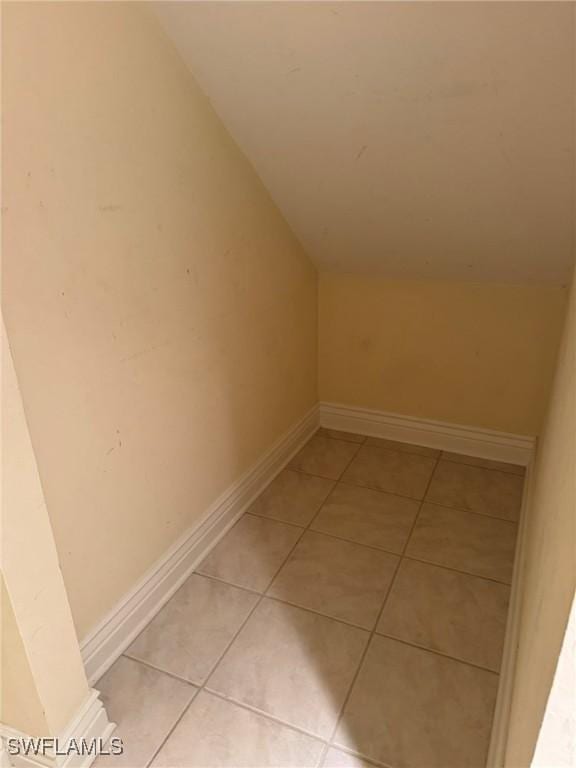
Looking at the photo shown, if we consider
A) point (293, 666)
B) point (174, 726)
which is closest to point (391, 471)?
point (293, 666)

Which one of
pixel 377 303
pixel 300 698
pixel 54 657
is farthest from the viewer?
pixel 377 303

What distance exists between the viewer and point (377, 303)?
2.23 meters

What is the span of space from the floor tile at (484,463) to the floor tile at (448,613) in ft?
2.36

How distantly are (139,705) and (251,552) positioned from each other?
578 mm

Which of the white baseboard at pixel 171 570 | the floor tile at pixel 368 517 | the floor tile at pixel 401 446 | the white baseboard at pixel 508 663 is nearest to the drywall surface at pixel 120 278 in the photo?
the white baseboard at pixel 171 570

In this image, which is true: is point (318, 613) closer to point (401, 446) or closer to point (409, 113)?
point (401, 446)

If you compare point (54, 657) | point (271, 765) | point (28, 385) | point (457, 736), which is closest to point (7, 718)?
point (54, 657)

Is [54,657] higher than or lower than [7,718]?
higher

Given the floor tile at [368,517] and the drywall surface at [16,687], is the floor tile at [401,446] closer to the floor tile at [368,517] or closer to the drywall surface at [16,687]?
the floor tile at [368,517]

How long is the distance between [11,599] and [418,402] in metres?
1.85

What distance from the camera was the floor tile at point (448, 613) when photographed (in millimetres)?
1339

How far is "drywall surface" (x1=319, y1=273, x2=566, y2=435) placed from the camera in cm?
201

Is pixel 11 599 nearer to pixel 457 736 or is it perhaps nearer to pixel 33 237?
pixel 33 237

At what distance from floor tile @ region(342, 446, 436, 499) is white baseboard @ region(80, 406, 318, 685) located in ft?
1.13
